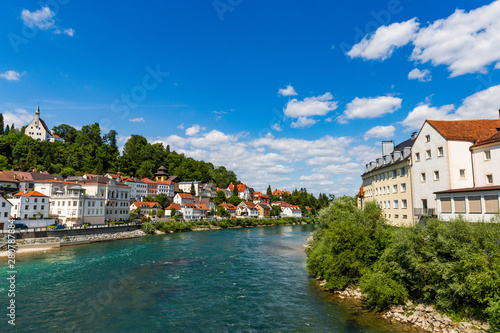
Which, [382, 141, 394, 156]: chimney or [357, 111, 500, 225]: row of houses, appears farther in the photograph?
[382, 141, 394, 156]: chimney

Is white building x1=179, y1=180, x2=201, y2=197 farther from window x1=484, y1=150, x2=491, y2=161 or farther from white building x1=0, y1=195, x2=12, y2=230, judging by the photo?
window x1=484, y1=150, x2=491, y2=161

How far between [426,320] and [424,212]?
476 inches

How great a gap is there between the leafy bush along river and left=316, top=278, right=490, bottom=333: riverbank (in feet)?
1.11

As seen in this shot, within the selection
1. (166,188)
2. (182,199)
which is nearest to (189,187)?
(166,188)

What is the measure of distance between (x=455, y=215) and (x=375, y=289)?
8.36 m

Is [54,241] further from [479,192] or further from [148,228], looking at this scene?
[479,192]

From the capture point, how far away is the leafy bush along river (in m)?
12.2

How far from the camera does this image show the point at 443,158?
71.6 feet

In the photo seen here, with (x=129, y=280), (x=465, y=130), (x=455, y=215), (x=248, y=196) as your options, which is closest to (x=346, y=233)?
(x=455, y=215)

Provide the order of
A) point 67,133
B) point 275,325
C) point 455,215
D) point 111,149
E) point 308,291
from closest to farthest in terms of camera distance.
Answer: point 275,325 < point 455,215 < point 308,291 < point 111,149 < point 67,133

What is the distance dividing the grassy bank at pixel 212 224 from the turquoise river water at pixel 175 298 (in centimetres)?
3372

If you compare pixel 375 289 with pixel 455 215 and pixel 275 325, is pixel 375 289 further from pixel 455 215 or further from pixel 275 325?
pixel 455 215

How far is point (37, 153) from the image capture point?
323ft

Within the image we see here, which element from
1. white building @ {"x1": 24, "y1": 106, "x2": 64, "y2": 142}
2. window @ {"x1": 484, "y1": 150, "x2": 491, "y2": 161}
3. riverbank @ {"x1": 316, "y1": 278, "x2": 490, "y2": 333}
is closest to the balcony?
window @ {"x1": 484, "y1": 150, "x2": 491, "y2": 161}
